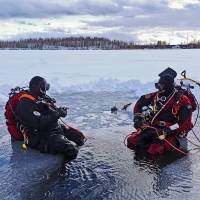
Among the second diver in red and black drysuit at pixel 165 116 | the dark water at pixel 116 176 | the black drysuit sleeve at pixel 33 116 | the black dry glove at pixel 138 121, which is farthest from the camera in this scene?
the black dry glove at pixel 138 121

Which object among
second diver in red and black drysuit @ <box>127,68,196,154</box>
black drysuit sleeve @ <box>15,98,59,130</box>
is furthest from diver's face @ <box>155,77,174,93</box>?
black drysuit sleeve @ <box>15,98,59,130</box>

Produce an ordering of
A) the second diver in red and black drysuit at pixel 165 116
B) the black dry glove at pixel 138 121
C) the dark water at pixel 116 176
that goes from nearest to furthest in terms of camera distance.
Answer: the dark water at pixel 116 176
the second diver in red and black drysuit at pixel 165 116
the black dry glove at pixel 138 121

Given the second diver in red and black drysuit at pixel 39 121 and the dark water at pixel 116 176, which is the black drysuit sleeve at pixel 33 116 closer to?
the second diver in red and black drysuit at pixel 39 121

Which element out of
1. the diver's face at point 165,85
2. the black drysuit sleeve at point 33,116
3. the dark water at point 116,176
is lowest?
the dark water at point 116,176

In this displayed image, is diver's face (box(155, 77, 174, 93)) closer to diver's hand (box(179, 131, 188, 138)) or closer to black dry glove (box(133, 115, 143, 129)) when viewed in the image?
black dry glove (box(133, 115, 143, 129))

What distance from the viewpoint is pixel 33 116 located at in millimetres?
5762

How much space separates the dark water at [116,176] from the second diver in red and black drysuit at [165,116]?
0.85 ft

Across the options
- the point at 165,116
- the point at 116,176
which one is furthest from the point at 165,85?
the point at 116,176

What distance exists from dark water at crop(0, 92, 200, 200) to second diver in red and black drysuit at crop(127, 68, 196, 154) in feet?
0.85

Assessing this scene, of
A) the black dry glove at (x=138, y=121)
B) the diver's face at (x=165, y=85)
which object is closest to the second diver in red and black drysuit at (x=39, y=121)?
the black dry glove at (x=138, y=121)

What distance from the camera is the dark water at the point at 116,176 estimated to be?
4727 millimetres

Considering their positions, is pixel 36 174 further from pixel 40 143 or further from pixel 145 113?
pixel 145 113

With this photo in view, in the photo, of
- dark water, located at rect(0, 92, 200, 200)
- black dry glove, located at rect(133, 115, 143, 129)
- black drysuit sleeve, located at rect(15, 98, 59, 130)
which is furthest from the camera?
black dry glove, located at rect(133, 115, 143, 129)

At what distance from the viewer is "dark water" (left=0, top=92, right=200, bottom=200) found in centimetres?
473
